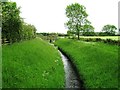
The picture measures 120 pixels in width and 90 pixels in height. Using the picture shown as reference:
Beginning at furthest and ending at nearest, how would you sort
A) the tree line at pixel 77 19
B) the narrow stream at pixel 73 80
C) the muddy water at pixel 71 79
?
the tree line at pixel 77 19, the muddy water at pixel 71 79, the narrow stream at pixel 73 80

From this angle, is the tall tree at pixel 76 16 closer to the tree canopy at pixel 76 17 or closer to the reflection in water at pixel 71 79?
the tree canopy at pixel 76 17

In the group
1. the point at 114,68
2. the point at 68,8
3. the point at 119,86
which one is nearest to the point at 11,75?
the point at 119,86

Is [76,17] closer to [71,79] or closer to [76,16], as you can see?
[76,16]

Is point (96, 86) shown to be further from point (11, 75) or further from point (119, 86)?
point (11, 75)

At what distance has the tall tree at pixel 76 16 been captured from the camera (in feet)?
365

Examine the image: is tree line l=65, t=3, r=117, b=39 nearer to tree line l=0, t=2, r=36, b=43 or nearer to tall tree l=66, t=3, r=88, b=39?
tall tree l=66, t=3, r=88, b=39

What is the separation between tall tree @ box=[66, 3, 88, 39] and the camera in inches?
4377

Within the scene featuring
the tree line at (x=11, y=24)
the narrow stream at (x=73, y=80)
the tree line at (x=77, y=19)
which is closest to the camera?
the narrow stream at (x=73, y=80)

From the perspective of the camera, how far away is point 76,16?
111 meters

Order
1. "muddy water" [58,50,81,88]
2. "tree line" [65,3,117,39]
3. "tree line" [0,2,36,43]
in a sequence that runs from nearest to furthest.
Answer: "muddy water" [58,50,81,88], "tree line" [0,2,36,43], "tree line" [65,3,117,39]

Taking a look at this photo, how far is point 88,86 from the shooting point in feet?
85.9

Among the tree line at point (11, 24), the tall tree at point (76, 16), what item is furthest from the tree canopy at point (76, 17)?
the tree line at point (11, 24)

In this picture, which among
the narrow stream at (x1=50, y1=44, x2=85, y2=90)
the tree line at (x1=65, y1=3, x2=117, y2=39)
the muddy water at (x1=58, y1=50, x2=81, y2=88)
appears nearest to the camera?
the narrow stream at (x1=50, y1=44, x2=85, y2=90)

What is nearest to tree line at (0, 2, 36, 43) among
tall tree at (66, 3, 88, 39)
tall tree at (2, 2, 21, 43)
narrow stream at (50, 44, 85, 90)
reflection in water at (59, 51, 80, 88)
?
tall tree at (2, 2, 21, 43)
